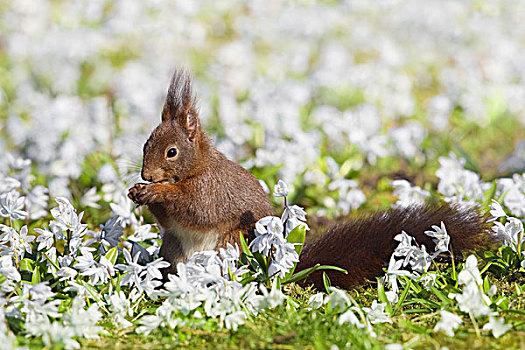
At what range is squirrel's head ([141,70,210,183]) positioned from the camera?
2777 mm

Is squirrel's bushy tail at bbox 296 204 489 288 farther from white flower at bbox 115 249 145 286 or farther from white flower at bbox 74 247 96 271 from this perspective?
white flower at bbox 74 247 96 271

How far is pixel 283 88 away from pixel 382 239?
3.87 metres

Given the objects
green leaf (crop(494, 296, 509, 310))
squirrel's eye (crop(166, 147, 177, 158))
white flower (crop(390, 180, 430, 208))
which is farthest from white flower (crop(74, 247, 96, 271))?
white flower (crop(390, 180, 430, 208))

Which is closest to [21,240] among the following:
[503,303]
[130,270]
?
[130,270]

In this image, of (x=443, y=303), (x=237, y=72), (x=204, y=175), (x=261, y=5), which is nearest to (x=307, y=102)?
(x=237, y=72)

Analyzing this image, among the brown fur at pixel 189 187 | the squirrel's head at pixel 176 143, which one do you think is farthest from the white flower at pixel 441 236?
the squirrel's head at pixel 176 143

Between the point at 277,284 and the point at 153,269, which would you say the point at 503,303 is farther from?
the point at 153,269

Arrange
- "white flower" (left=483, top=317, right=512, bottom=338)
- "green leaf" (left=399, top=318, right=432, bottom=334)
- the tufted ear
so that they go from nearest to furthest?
"white flower" (left=483, top=317, right=512, bottom=338)
"green leaf" (left=399, top=318, right=432, bottom=334)
the tufted ear

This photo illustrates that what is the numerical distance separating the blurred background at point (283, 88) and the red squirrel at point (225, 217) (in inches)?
31.1

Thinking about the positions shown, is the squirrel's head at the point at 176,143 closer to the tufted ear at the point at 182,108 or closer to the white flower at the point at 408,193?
the tufted ear at the point at 182,108

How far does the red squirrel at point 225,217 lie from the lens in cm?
272

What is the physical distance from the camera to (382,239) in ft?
9.00

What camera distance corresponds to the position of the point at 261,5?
9.09 m

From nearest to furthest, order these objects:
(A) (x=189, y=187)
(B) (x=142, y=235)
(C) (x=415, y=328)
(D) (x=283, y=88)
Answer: (C) (x=415, y=328) < (A) (x=189, y=187) < (B) (x=142, y=235) < (D) (x=283, y=88)
